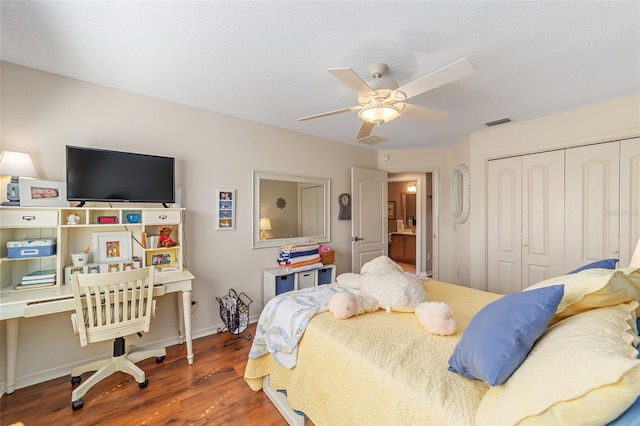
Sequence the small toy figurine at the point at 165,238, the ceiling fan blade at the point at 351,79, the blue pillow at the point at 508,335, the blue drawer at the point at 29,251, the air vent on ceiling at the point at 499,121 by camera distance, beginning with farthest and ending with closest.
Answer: the air vent on ceiling at the point at 499,121 → the small toy figurine at the point at 165,238 → the blue drawer at the point at 29,251 → the ceiling fan blade at the point at 351,79 → the blue pillow at the point at 508,335

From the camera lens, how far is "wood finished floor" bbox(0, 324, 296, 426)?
5.49 ft

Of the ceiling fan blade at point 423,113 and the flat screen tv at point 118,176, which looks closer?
the ceiling fan blade at point 423,113

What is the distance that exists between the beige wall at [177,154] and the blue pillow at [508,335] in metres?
2.59

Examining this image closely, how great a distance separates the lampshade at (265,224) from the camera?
326 cm

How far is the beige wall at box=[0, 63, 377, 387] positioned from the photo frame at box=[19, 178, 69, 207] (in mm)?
155

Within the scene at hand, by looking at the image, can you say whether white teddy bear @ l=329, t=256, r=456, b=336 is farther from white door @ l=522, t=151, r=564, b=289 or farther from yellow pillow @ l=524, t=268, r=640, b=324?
white door @ l=522, t=151, r=564, b=289

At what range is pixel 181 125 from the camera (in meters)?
2.71

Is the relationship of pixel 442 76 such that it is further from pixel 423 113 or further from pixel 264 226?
pixel 264 226

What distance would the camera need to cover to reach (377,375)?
1.10 metres

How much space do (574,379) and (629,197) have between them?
9.97 feet

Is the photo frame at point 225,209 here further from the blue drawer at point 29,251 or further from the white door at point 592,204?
the white door at point 592,204

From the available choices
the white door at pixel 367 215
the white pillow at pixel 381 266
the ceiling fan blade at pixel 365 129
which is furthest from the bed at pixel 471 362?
the white door at pixel 367 215

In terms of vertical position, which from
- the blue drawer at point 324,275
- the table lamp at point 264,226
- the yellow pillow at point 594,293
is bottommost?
the blue drawer at point 324,275

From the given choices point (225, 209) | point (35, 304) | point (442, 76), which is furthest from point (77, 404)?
point (442, 76)
